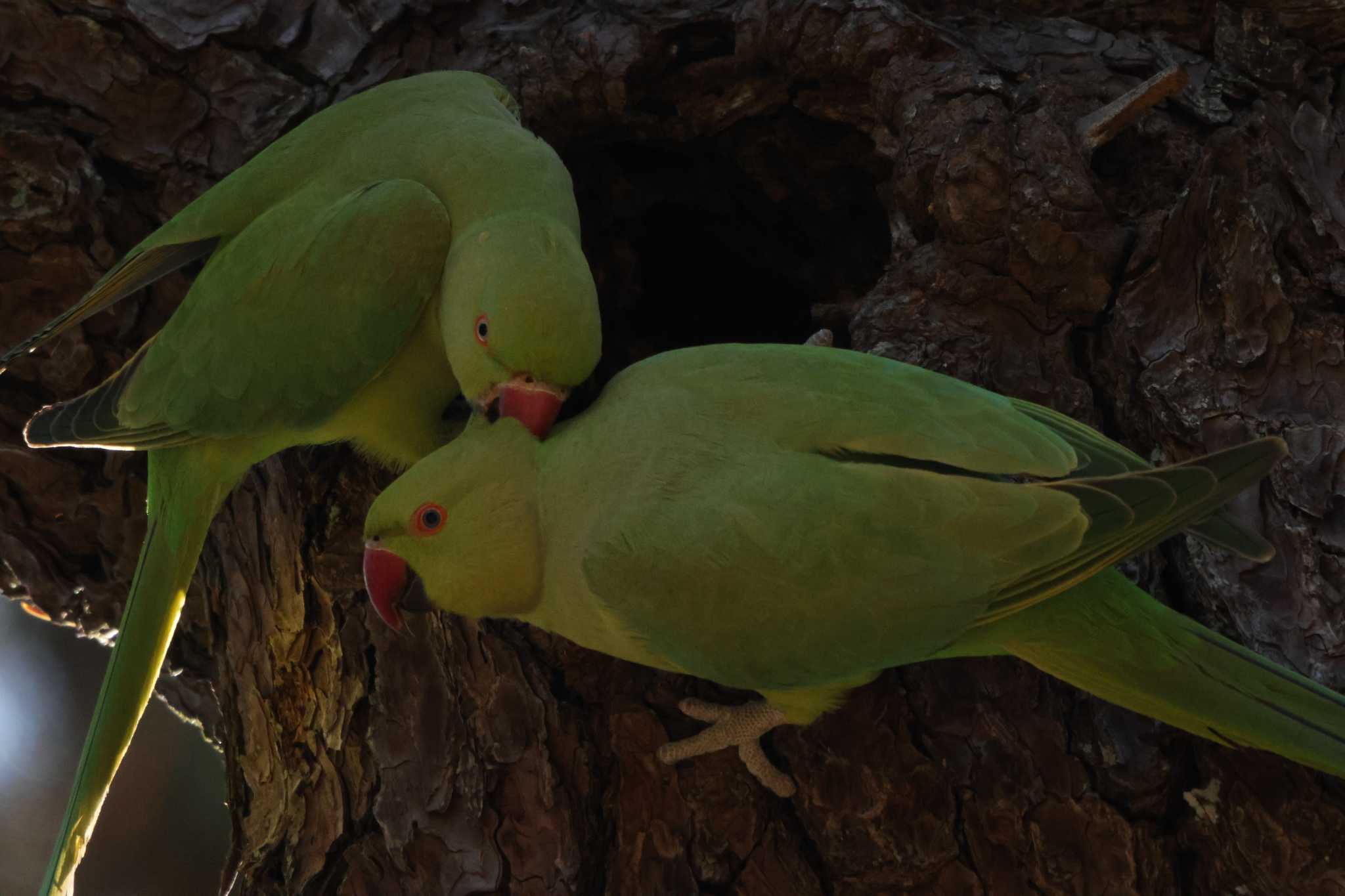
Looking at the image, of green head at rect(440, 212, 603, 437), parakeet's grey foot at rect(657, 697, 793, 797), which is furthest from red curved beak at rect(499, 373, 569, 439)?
parakeet's grey foot at rect(657, 697, 793, 797)

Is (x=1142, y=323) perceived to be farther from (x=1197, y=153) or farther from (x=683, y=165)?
(x=683, y=165)

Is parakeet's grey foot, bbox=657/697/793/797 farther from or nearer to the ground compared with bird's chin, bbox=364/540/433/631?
nearer to the ground

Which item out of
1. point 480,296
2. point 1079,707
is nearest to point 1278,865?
point 1079,707

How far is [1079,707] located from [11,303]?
278 cm

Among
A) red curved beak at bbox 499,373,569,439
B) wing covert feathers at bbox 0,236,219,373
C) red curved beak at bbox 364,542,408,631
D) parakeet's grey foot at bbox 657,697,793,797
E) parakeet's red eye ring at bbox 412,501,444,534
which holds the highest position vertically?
wing covert feathers at bbox 0,236,219,373

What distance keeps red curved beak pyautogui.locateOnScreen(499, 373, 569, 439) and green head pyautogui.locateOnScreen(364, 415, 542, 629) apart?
0.10 m

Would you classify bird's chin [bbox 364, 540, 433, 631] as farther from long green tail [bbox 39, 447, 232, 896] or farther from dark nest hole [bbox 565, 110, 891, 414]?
dark nest hole [bbox 565, 110, 891, 414]

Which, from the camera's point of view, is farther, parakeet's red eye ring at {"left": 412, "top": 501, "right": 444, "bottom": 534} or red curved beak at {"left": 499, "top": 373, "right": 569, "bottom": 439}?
red curved beak at {"left": 499, "top": 373, "right": 569, "bottom": 439}

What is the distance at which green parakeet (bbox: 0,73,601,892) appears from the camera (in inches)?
89.7

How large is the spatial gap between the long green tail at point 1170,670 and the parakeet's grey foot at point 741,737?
396mm

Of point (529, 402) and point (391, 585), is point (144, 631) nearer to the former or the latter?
point (391, 585)

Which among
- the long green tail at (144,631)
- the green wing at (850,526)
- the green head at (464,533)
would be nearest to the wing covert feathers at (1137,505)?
the green wing at (850,526)

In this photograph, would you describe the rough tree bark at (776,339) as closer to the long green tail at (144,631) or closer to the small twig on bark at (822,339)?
the small twig on bark at (822,339)

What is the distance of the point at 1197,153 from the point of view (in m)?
2.67
